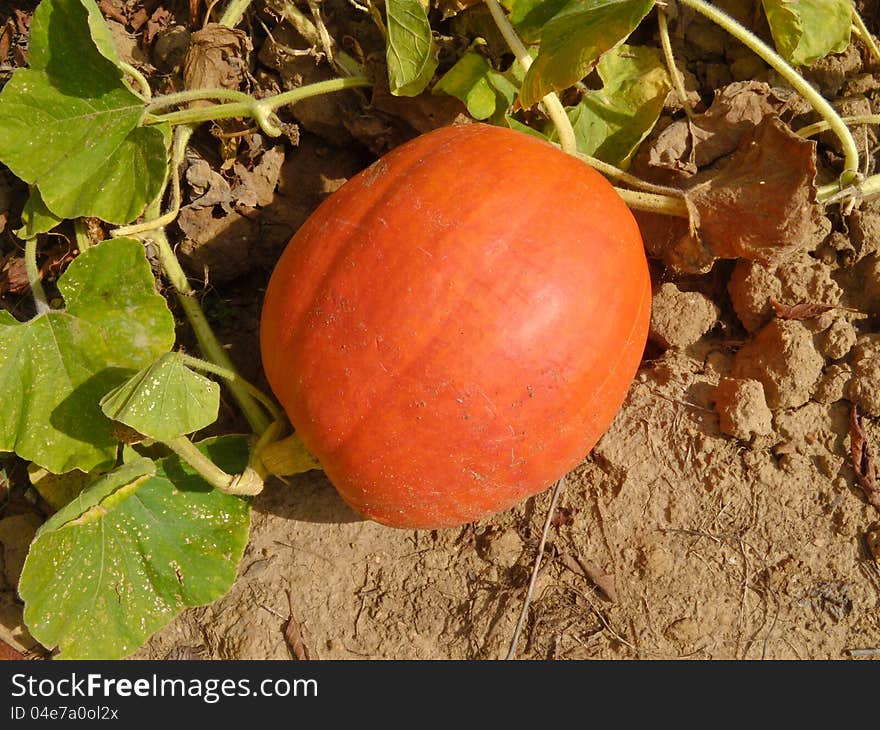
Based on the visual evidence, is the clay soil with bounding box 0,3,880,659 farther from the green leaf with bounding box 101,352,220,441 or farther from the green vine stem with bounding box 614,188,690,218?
the green leaf with bounding box 101,352,220,441

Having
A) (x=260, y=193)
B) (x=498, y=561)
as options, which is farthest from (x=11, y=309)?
(x=498, y=561)

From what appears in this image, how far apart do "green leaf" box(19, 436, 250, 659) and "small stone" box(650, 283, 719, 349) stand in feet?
4.07

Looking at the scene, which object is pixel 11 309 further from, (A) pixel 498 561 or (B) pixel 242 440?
(A) pixel 498 561

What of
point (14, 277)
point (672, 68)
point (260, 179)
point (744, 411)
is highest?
point (672, 68)

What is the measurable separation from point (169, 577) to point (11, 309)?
95cm

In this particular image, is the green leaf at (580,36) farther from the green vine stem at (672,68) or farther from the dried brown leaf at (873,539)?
the dried brown leaf at (873,539)

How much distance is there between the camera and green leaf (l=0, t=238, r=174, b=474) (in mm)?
2037

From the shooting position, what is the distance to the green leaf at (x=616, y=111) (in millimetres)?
2258

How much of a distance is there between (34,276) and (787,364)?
6.58 ft

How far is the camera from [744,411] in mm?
2146

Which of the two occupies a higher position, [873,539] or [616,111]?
[616,111]

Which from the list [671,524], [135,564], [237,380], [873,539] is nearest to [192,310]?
[237,380]

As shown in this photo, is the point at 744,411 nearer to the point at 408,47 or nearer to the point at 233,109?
the point at 408,47

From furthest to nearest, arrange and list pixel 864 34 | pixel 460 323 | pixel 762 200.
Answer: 1. pixel 864 34
2. pixel 762 200
3. pixel 460 323
